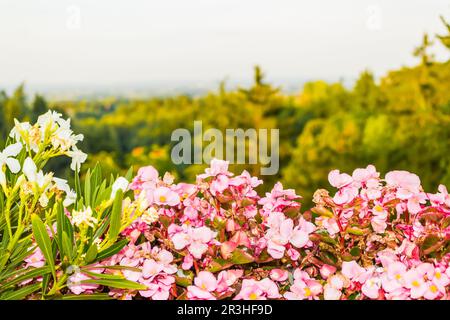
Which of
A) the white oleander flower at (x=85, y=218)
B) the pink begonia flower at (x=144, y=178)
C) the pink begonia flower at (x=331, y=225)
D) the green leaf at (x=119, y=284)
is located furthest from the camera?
the pink begonia flower at (x=144, y=178)

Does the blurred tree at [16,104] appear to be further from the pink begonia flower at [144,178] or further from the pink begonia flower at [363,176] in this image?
the pink begonia flower at [363,176]

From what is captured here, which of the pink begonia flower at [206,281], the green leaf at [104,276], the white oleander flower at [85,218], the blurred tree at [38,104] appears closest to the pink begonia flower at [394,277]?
the pink begonia flower at [206,281]

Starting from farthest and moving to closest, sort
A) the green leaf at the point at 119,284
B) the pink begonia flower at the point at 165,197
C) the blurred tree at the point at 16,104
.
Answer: the blurred tree at the point at 16,104 → the pink begonia flower at the point at 165,197 → the green leaf at the point at 119,284

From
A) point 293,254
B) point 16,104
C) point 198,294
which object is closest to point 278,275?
point 293,254

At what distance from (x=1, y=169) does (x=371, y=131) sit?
31842 mm

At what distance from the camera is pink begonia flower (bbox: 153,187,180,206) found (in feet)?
7.85

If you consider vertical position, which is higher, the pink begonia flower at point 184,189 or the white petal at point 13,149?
the white petal at point 13,149

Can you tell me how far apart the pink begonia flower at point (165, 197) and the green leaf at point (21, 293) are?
1.81 ft

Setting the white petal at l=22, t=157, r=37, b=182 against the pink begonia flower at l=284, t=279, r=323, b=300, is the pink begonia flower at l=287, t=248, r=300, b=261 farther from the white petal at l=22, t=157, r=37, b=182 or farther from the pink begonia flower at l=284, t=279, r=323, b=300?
the white petal at l=22, t=157, r=37, b=182

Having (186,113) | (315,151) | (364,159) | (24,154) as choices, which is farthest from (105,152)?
(24,154)

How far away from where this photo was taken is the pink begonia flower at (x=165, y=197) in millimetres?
2393

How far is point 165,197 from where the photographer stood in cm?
240

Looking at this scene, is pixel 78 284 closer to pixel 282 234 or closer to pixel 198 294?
pixel 198 294

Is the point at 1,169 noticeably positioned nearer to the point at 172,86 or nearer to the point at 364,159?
the point at 364,159
